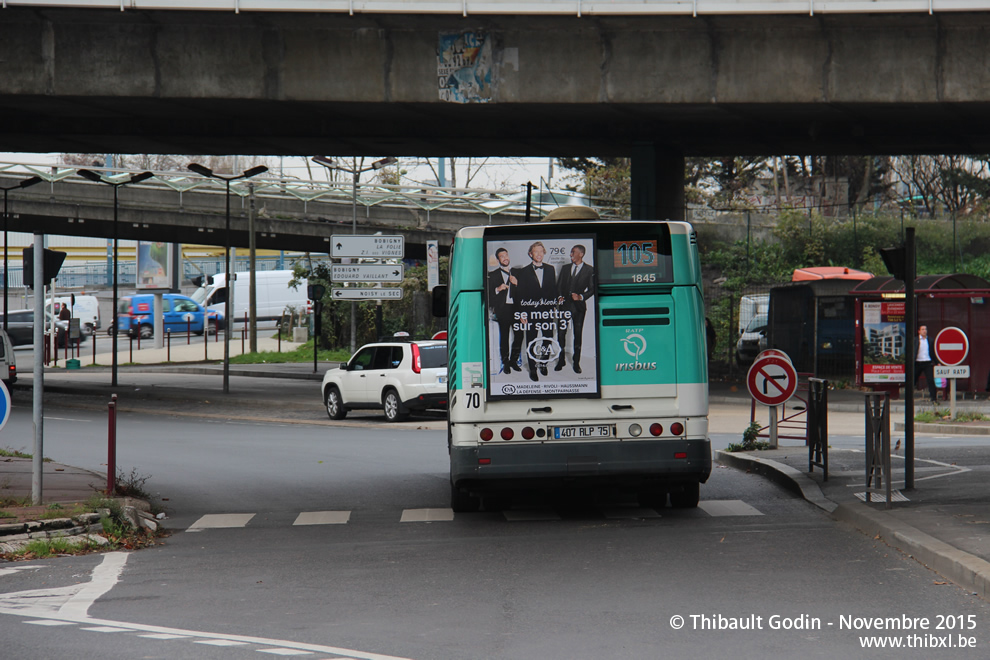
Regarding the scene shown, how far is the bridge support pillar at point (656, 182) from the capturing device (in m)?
27.9

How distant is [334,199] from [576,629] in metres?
42.4

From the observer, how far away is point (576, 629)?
6598 mm

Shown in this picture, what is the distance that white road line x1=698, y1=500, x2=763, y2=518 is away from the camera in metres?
11.5

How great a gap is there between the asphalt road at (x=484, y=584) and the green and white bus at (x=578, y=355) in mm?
664

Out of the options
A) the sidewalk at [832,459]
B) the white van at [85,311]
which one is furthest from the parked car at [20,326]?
the sidewalk at [832,459]

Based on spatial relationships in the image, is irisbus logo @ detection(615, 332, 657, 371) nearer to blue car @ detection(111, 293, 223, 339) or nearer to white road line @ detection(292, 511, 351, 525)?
white road line @ detection(292, 511, 351, 525)

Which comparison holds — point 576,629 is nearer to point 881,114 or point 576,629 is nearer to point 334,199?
point 881,114

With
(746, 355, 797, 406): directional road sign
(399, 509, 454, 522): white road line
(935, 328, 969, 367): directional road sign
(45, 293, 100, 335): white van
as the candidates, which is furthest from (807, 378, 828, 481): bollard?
(45, 293, 100, 335): white van

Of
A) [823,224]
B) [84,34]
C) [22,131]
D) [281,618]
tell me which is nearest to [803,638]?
[281,618]

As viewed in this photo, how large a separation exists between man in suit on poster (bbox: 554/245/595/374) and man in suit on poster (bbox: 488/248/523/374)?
0.41 m

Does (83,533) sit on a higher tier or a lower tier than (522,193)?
lower

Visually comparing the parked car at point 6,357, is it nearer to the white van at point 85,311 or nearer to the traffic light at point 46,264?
the traffic light at point 46,264

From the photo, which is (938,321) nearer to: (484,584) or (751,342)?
(751,342)

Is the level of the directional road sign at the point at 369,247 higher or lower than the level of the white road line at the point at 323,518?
higher
